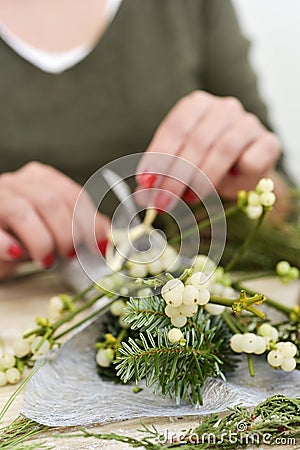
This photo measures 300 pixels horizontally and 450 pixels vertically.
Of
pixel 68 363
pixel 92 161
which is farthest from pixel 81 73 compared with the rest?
pixel 68 363

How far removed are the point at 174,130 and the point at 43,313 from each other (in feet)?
0.65

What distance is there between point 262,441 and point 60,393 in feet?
0.38

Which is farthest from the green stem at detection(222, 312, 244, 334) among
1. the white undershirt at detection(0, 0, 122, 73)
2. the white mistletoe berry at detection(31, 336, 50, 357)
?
the white undershirt at detection(0, 0, 122, 73)

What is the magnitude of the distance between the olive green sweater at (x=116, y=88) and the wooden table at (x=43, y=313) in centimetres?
11

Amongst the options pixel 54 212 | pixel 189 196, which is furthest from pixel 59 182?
pixel 189 196

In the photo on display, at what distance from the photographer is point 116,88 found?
26.5 inches

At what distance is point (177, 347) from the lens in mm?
351

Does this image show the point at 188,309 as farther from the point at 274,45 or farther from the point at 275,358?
the point at 274,45

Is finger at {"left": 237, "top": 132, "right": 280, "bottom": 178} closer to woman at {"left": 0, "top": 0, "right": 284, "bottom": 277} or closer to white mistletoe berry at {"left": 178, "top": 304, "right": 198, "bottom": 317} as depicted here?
woman at {"left": 0, "top": 0, "right": 284, "bottom": 277}

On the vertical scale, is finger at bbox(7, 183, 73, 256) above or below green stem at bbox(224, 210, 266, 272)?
above

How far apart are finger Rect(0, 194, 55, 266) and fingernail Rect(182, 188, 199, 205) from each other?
13 centimetres

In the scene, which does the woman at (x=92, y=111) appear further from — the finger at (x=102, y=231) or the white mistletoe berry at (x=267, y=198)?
the white mistletoe berry at (x=267, y=198)

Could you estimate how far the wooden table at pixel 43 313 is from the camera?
13.4 inches

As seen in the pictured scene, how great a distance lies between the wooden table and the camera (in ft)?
1.12
